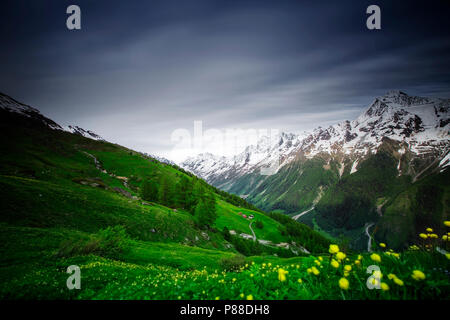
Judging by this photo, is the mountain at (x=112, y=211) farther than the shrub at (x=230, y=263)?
Yes

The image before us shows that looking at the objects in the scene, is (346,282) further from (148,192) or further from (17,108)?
(17,108)

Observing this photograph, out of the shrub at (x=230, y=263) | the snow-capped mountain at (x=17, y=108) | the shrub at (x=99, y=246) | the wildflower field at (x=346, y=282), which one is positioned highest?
the snow-capped mountain at (x=17, y=108)

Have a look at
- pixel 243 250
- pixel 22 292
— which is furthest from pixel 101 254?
pixel 243 250

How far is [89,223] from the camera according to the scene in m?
25.3

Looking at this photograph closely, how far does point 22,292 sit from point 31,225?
17.4m

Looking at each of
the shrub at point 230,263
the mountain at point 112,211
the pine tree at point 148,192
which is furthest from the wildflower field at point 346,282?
the pine tree at point 148,192

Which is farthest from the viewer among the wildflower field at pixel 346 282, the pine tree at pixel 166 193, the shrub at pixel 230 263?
the pine tree at pixel 166 193

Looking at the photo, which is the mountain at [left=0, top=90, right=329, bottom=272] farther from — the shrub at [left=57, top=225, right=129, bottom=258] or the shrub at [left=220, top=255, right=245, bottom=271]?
the shrub at [left=220, top=255, right=245, bottom=271]

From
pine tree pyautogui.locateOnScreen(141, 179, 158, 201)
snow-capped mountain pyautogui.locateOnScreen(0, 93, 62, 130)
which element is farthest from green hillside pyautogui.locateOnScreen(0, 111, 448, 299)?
snow-capped mountain pyautogui.locateOnScreen(0, 93, 62, 130)

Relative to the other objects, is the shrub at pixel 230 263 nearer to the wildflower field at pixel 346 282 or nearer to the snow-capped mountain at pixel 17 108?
the wildflower field at pixel 346 282

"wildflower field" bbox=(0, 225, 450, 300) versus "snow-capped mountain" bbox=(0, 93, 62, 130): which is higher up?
"snow-capped mountain" bbox=(0, 93, 62, 130)

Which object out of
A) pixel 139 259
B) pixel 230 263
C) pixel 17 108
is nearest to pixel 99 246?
pixel 139 259
